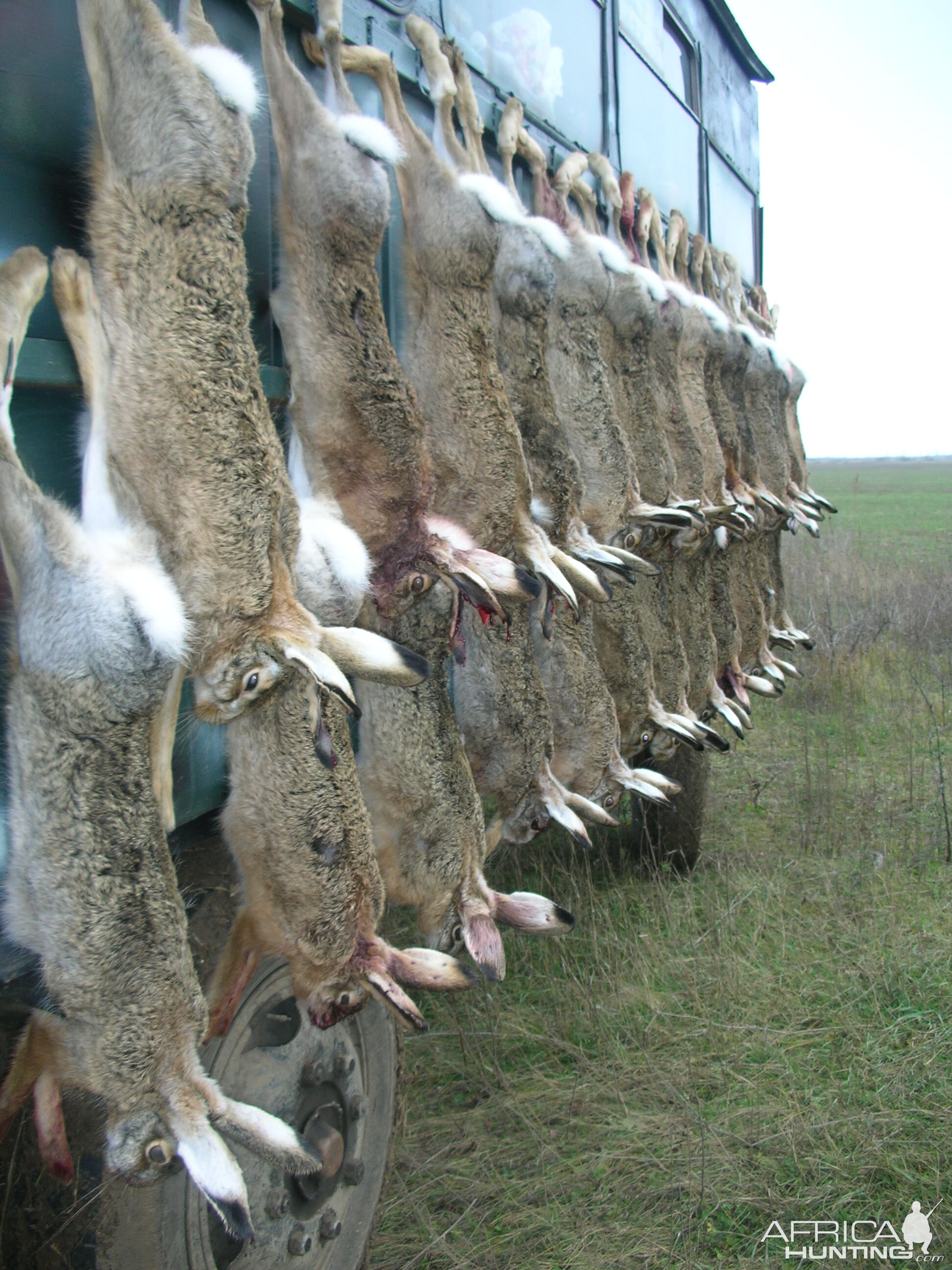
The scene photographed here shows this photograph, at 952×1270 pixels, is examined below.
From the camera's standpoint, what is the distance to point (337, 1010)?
291 centimetres

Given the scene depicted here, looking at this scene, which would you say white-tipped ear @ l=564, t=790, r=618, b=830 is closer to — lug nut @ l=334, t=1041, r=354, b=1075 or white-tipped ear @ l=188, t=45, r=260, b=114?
lug nut @ l=334, t=1041, r=354, b=1075

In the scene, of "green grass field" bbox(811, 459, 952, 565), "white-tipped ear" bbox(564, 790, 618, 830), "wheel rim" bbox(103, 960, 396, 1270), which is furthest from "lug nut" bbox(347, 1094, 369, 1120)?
"green grass field" bbox(811, 459, 952, 565)

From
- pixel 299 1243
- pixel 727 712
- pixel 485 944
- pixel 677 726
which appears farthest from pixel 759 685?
pixel 299 1243

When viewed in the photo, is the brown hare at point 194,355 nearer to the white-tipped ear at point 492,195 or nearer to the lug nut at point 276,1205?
the lug nut at point 276,1205

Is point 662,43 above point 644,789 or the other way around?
above

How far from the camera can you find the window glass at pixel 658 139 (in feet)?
21.8

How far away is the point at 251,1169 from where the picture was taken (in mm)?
2887

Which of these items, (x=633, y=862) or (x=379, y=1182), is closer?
(x=379, y=1182)

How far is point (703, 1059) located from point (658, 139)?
238 inches

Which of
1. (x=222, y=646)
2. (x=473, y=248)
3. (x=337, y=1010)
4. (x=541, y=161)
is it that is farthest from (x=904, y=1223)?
(x=541, y=161)

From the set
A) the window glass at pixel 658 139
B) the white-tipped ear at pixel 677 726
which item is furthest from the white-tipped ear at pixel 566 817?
the window glass at pixel 658 139

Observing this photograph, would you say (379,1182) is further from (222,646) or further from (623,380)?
(623,380)

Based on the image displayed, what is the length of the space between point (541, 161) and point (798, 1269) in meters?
4.78

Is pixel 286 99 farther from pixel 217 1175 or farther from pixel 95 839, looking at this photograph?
pixel 217 1175
